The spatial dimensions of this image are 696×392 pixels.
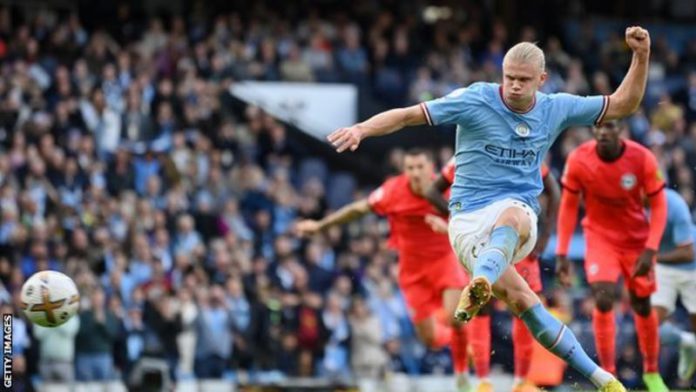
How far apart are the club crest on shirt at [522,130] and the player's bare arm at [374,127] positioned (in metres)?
0.77

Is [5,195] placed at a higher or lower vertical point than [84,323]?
higher

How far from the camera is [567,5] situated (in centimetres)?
3150

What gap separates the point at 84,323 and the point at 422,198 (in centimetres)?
559

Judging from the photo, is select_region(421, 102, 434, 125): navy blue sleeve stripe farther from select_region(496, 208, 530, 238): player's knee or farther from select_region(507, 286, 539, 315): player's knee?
select_region(507, 286, 539, 315): player's knee

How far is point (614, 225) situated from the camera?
14195 millimetres

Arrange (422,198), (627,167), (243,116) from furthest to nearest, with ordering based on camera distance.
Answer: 1. (243,116)
2. (422,198)
3. (627,167)

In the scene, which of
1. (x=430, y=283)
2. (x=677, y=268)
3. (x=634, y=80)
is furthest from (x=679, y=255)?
(x=634, y=80)

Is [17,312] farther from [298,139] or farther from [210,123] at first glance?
[298,139]

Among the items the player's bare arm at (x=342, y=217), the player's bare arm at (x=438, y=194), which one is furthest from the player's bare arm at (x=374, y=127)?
the player's bare arm at (x=342, y=217)

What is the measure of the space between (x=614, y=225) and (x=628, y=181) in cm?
47

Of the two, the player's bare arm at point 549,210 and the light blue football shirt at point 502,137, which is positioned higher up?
the light blue football shirt at point 502,137

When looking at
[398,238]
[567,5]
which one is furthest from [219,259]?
[567,5]

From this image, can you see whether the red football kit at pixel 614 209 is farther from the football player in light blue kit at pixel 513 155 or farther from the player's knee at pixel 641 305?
the football player in light blue kit at pixel 513 155

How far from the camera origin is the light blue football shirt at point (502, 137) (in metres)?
11.4
